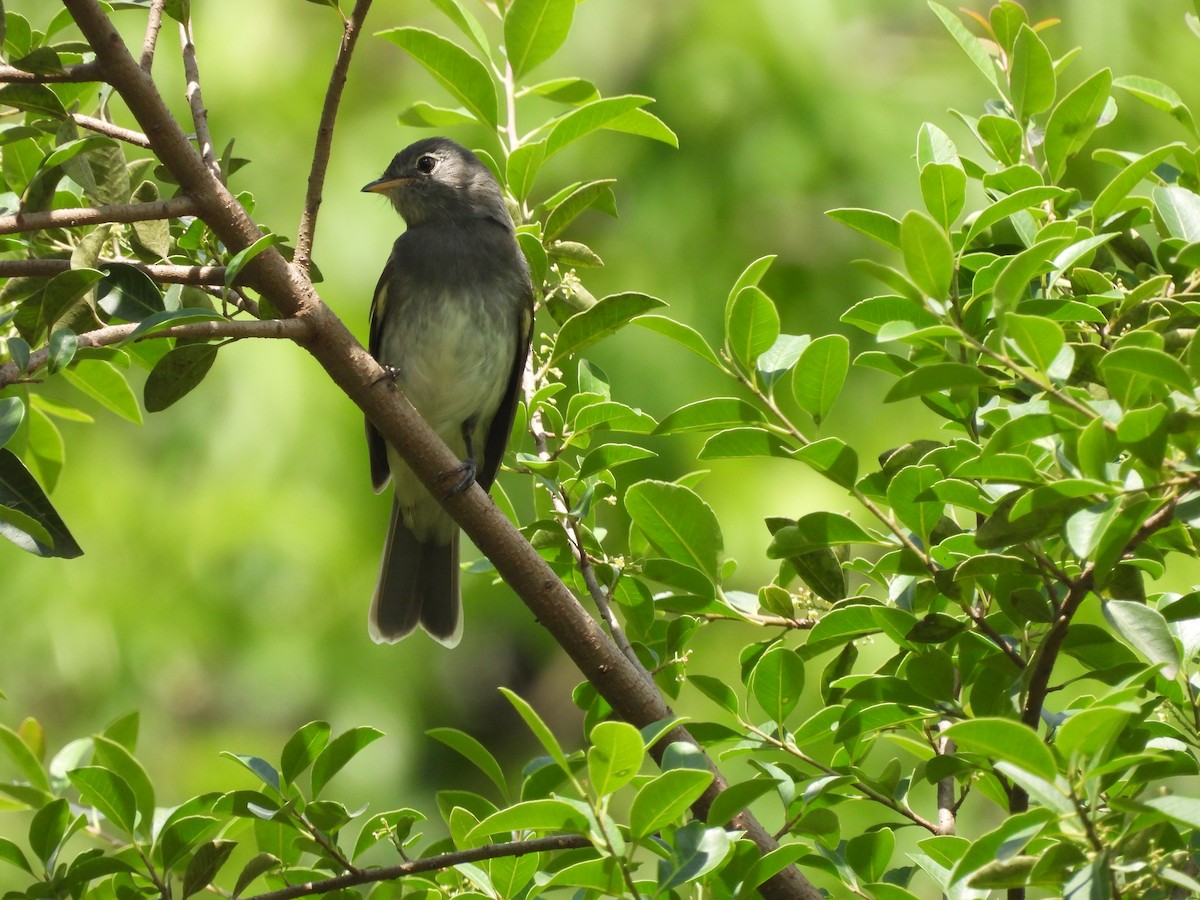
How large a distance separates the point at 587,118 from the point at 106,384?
3.17ft

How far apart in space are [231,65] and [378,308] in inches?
119

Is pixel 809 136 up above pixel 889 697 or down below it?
above

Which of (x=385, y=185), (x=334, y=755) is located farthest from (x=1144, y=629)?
(x=385, y=185)

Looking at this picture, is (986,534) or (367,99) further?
(367,99)

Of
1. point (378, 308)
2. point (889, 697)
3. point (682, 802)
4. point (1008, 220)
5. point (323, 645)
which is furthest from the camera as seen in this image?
point (323, 645)

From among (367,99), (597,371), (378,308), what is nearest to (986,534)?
(597,371)

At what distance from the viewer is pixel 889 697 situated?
5.91 ft

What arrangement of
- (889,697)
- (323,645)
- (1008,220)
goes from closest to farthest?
1. (889,697)
2. (1008,220)
3. (323,645)

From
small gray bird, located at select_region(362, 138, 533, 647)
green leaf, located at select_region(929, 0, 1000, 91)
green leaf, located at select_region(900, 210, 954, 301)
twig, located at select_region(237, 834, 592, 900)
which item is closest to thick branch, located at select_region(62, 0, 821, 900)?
twig, located at select_region(237, 834, 592, 900)

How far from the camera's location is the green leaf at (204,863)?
1863 mm

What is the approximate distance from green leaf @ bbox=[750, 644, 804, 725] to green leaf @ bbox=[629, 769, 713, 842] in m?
0.49

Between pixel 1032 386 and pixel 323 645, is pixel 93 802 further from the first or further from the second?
pixel 323 645

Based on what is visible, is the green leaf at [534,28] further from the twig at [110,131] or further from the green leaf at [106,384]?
the green leaf at [106,384]

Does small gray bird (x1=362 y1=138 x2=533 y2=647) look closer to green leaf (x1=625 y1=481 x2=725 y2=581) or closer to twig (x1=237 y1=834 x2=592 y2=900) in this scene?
green leaf (x1=625 y1=481 x2=725 y2=581)
